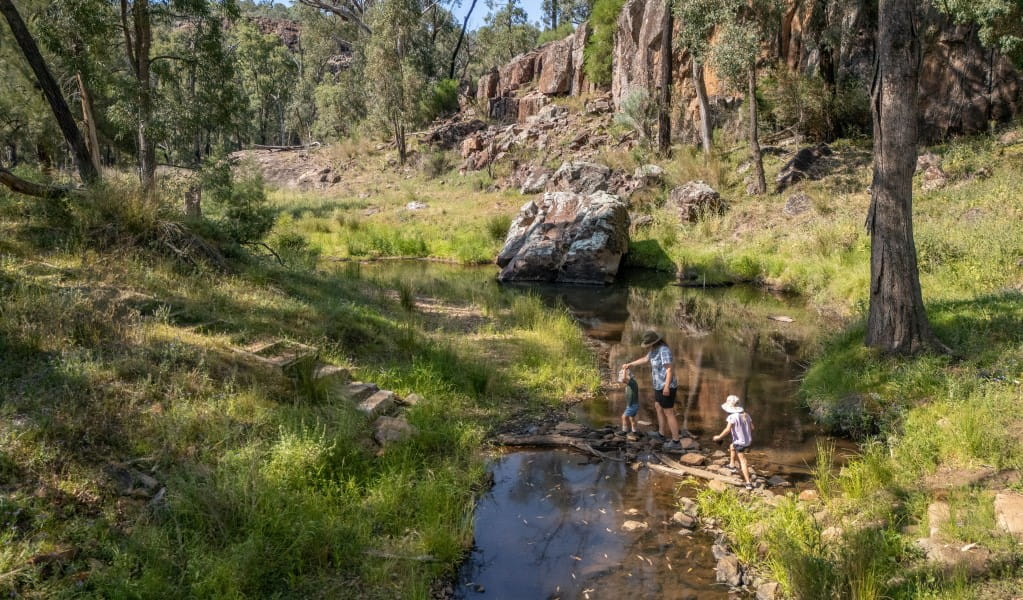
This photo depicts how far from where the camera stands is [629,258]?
2264 centimetres

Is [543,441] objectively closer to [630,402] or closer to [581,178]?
[630,402]

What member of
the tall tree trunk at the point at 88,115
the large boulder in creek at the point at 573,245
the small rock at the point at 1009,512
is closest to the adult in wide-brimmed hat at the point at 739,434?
the small rock at the point at 1009,512

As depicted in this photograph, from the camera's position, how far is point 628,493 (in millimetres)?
6531

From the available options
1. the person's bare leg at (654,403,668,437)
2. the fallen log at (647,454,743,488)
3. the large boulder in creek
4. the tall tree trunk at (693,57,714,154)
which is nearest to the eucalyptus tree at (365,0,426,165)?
the tall tree trunk at (693,57,714,154)

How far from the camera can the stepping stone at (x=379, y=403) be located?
698cm

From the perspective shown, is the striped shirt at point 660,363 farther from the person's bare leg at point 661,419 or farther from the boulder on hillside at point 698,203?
the boulder on hillside at point 698,203

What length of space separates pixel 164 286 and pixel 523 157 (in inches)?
1137

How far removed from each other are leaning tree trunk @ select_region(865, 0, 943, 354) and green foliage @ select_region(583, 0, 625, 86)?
32224 millimetres

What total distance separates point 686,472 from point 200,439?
487cm

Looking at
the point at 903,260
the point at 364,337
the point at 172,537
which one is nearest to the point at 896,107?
the point at 903,260

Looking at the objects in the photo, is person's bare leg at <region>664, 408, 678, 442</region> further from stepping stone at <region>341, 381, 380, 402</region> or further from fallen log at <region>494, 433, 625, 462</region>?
stepping stone at <region>341, 381, 380, 402</region>

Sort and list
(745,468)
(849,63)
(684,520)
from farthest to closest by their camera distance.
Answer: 1. (849,63)
2. (745,468)
3. (684,520)

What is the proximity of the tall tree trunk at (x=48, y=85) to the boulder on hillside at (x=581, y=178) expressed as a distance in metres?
18.5

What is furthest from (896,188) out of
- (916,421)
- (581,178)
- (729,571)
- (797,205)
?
(581,178)
